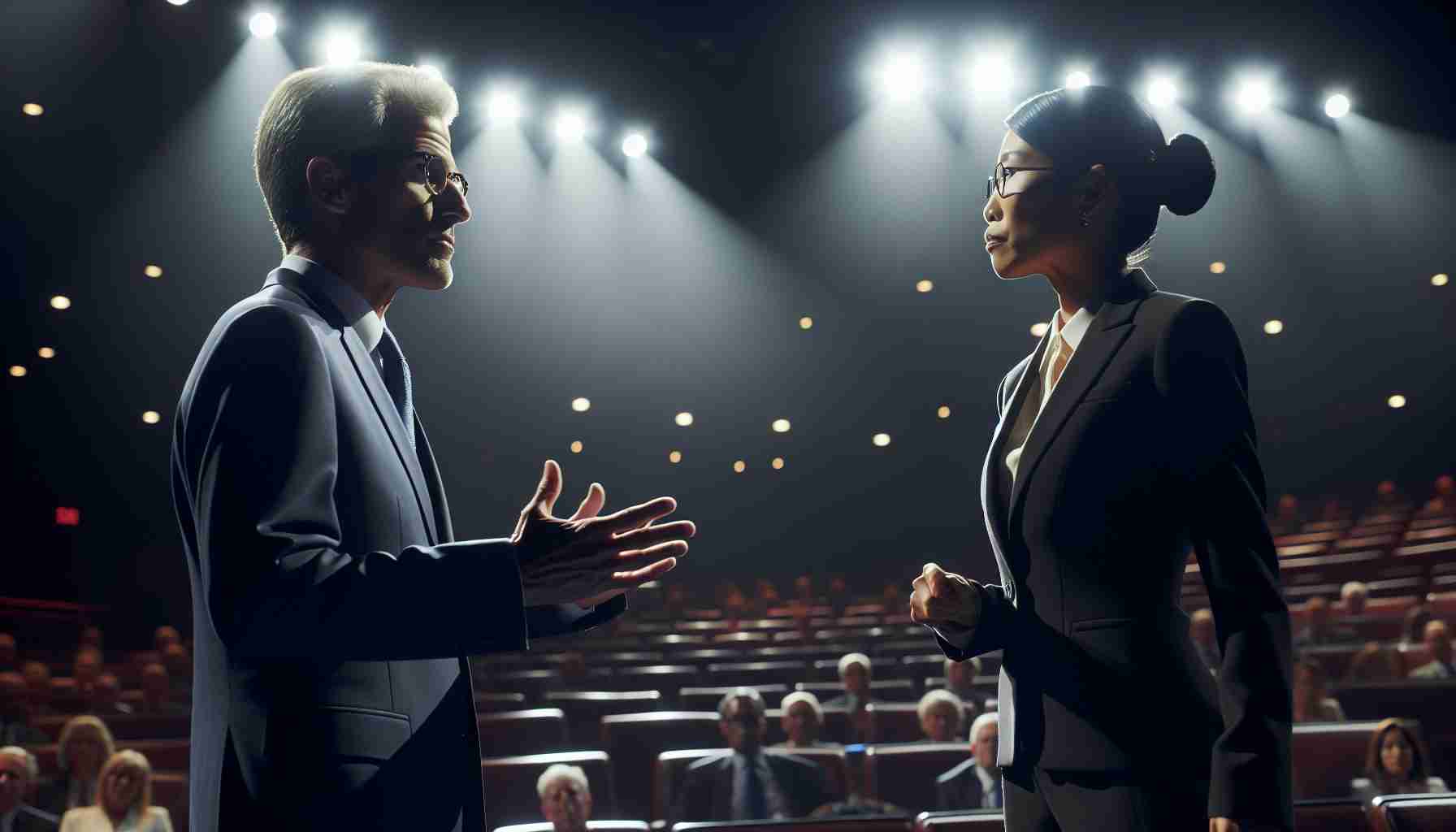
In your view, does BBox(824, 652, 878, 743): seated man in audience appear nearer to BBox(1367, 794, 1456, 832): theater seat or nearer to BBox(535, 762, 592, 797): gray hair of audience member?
BBox(535, 762, 592, 797): gray hair of audience member

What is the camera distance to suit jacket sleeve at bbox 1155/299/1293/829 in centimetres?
100

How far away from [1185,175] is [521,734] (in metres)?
4.19

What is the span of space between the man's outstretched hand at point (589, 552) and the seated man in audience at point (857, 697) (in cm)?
450

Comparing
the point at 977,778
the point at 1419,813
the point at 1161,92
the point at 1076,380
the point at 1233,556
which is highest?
the point at 1161,92

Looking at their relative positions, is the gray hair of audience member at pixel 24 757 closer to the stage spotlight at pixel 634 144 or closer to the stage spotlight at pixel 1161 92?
the stage spotlight at pixel 634 144

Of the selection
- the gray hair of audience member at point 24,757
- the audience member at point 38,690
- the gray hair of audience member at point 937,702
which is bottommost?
the gray hair of audience member at point 937,702

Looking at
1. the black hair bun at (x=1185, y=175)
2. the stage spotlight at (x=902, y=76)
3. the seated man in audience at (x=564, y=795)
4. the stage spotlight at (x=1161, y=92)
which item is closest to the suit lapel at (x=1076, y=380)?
the black hair bun at (x=1185, y=175)

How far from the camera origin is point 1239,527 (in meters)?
1.08

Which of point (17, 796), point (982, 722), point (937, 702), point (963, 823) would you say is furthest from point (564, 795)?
point (17, 796)

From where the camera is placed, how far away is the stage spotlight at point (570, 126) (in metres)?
9.77

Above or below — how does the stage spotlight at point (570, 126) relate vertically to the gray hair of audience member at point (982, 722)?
above

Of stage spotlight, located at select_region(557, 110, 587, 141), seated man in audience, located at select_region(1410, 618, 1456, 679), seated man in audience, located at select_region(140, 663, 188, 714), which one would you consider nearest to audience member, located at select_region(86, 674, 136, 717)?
seated man in audience, located at select_region(140, 663, 188, 714)

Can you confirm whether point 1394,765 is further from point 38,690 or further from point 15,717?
point 38,690

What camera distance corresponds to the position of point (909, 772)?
13.7 ft
